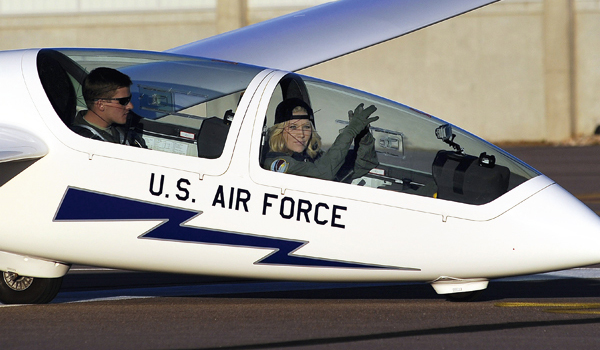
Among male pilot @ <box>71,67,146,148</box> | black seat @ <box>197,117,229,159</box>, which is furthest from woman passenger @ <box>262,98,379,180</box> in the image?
male pilot @ <box>71,67,146,148</box>

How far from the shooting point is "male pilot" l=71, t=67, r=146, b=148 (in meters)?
6.21

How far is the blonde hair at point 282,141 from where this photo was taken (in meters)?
6.04

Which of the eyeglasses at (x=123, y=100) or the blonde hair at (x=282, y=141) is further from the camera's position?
the eyeglasses at (x=123, y=100)

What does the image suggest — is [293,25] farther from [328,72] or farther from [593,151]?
[328,72]

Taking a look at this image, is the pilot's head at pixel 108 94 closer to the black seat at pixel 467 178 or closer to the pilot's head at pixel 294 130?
the pilot's head at pixel 294 130

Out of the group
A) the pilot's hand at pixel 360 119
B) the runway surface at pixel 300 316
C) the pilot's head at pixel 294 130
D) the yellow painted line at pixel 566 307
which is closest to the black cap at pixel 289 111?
the pilot's head at pixel 294 130

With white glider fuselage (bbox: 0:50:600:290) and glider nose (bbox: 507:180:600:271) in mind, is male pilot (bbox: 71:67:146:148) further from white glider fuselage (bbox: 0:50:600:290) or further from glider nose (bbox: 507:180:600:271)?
glider nose (bbox: 507:180:600:271)

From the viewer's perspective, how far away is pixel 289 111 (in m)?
6.17

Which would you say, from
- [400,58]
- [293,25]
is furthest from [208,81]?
[400,58]

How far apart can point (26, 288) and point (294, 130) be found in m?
2.54

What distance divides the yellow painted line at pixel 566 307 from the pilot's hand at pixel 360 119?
1746mm

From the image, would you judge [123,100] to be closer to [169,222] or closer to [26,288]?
[169,222]

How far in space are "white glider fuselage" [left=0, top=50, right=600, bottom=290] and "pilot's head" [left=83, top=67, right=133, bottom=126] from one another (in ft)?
0.39

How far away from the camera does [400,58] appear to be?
27.7 metres
